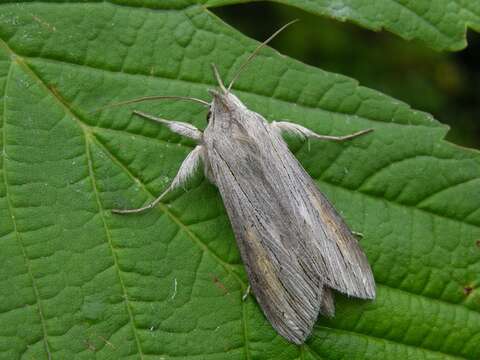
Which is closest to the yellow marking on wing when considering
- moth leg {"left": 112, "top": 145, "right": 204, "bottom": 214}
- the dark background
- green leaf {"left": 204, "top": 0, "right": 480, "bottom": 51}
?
moth leg {"left": 112, "top": 145, "right": 204, "bottom": 214}

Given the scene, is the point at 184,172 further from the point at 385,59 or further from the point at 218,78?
the point at 385,59

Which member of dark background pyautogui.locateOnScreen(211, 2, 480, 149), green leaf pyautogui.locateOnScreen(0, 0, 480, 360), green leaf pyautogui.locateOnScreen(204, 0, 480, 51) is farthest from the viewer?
dark background pyautogui.locateOnScreen(211, 2, 480, 149)

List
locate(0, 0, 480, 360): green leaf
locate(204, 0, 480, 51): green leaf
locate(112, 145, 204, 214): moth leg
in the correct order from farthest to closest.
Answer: locate(204, 0, 480, 51): green leaf → locate(112, 145, 204, 214): moth leg → locate(0, 0, 480, 360): green leaf

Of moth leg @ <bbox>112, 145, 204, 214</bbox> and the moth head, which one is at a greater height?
the moth head

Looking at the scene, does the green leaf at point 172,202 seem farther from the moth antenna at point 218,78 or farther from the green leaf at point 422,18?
the green leaf at point 422,18

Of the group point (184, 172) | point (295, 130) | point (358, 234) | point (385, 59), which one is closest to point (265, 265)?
point (358, 234)

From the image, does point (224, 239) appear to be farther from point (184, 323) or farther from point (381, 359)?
point (381, 359)

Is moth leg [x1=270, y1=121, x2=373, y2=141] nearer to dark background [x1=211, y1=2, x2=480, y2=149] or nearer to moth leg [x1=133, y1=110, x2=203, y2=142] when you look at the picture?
moth leg [x1=133, y1=110, x2=203, y2=142]
